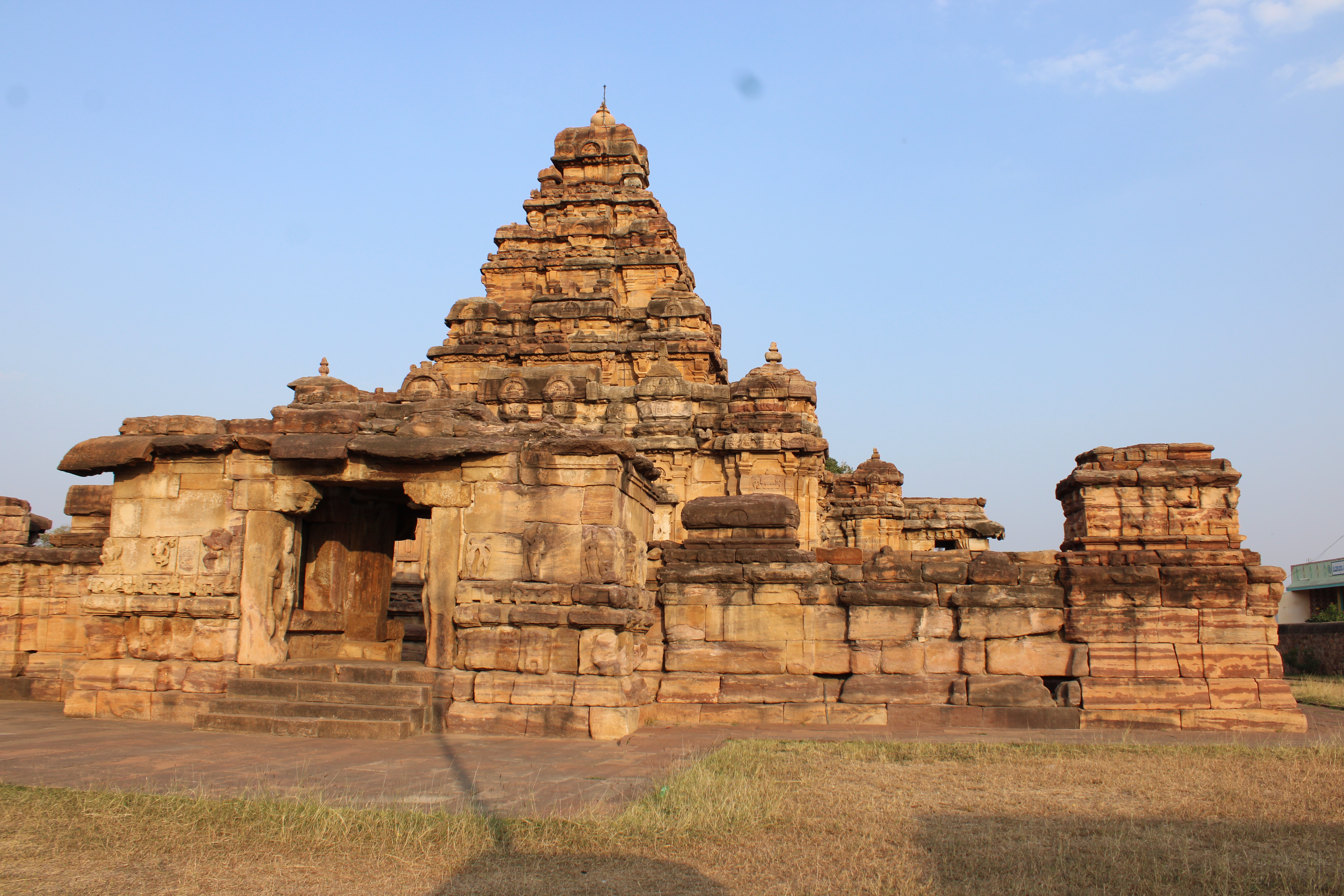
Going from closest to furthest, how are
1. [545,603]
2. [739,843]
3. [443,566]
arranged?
[739,843], [545,603], [443,566]

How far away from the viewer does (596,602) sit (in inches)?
350

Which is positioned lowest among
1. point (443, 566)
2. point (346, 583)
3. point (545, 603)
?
point (545, 603)

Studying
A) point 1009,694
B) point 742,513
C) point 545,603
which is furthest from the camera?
point 742,513

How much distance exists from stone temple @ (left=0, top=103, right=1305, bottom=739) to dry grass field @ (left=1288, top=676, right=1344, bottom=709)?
1648 mm

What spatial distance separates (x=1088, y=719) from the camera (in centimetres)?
938

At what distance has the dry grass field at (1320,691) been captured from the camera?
12.1 m

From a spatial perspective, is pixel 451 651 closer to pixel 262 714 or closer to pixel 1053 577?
pixel 262 714

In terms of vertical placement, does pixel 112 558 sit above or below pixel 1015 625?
above

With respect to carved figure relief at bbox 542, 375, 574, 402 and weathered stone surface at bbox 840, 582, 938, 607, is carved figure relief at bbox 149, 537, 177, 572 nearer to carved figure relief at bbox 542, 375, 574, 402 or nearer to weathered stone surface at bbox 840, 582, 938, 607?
weathered stone surface at bbox 840, 582, 938, 607

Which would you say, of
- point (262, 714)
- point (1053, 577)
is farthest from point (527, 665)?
point (1053, 577)

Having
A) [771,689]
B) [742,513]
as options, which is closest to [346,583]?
[742,513]

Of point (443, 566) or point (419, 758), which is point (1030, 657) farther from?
point (419, 758)

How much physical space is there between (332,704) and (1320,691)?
13442 millimetres

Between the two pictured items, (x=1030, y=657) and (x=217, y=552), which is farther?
(x=217, y=552)
